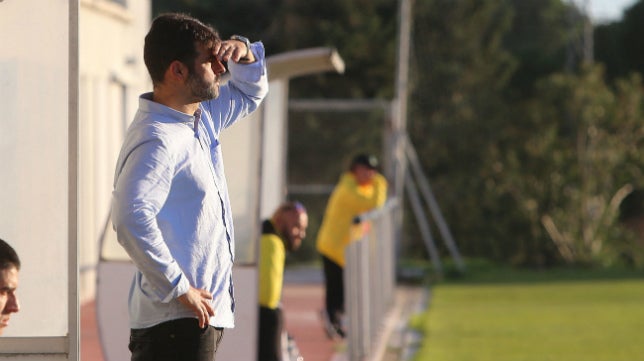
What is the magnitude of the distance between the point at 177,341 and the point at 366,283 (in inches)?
279

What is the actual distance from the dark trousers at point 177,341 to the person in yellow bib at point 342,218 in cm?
977

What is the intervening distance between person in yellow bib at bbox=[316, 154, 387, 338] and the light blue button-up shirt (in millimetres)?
9797

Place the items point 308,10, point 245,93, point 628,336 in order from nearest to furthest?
point 245,93
point 628,336
point 308,10

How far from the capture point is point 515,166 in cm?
2509

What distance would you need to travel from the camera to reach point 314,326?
16234 millimetres

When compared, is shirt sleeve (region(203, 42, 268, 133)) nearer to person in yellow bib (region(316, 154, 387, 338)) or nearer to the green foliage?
person in yellow bib (region(316, 154, 387, 338))

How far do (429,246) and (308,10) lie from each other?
509 inches

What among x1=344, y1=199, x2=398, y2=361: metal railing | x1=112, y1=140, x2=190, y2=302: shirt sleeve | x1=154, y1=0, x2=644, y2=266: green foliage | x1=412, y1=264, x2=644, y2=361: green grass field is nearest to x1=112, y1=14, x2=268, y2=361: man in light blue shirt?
x1=112, y1=140, x2=190, y2=302: shirt sleeve

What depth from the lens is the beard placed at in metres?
4.65

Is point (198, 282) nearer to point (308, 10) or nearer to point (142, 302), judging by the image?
point (142, 302)

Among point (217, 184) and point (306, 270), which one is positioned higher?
point (217, 184)

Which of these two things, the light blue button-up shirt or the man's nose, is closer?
the light blue button-up shirt

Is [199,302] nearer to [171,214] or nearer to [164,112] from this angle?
[171,214]

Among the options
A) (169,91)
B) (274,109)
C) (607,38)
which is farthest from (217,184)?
(607,38)
